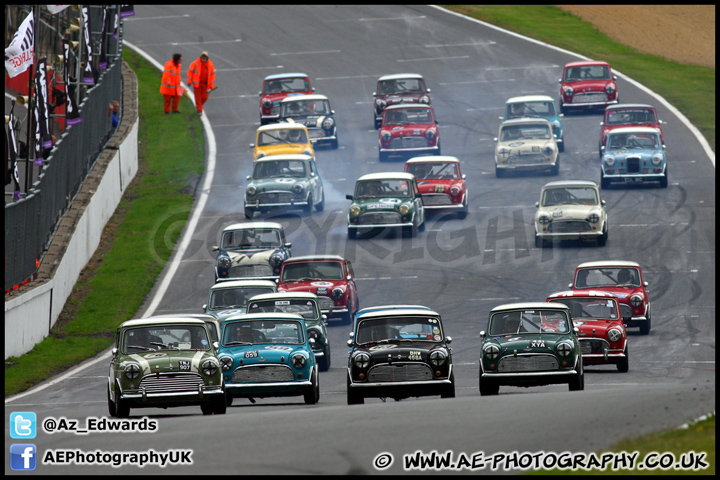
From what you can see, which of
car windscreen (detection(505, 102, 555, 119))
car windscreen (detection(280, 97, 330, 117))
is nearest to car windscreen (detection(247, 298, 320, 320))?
car windscreen (detection(280, 97, 330, 117))

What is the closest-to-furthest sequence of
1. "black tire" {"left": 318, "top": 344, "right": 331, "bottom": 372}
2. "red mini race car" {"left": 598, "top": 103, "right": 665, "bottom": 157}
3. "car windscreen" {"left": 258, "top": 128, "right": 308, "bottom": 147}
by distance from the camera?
"black tire" {"left": 318, "top": 344, "right": 331, "bottom": 372}, "car windscreen" {"left": 258, "top": 128, "right": 308, "bottom": 147}, "red mini race car" {"left": 598, "top": 103, "right": 665, "bottom": 157}

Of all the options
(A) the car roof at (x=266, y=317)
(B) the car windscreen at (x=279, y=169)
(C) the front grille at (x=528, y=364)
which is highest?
(B) the car windscreen at (x=279, y=169)

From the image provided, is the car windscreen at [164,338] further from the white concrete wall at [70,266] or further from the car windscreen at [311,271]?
the car windscreen at [311,271]

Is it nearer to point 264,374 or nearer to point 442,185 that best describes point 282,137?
point 442,185

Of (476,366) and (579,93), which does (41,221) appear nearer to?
(476,366)

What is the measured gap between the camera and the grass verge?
23.3m

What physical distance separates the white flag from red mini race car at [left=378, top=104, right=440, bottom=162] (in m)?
14.0

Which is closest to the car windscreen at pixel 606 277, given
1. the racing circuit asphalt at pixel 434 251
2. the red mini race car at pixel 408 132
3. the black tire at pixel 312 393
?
the racing circuit asphalt at pixel 434 251

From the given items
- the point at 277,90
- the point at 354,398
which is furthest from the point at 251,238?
the point at 277,90

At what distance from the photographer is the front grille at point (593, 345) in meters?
19.9

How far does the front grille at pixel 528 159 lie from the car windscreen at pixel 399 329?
62.6ft

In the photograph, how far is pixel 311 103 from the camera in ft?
129

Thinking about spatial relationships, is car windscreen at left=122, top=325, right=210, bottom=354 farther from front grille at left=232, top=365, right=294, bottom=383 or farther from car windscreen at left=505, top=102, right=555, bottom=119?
car windscreen at left=505, top=102, right=555, bottom=119

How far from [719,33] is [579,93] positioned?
29371mm
